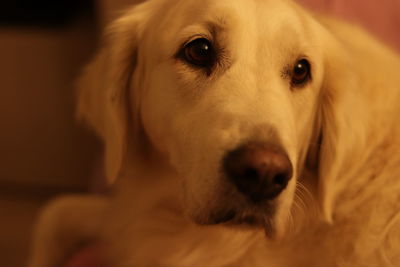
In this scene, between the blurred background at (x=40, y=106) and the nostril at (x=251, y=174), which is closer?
the nostril at (x=251, y=174)

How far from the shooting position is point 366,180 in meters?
1.30

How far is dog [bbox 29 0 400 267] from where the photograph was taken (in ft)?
3.42

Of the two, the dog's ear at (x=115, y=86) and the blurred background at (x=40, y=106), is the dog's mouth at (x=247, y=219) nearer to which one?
the dog's ear at (x=115, y=86)

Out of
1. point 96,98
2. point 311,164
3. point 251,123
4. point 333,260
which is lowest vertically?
point 333,260

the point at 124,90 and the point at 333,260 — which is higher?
the point at 124,90

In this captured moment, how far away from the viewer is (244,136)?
0.99 m

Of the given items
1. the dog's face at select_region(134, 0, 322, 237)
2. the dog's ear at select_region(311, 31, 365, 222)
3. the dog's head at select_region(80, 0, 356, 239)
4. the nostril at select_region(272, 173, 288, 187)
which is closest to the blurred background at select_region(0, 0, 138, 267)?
the dog's head at select_region(80, 0, 356, 239)

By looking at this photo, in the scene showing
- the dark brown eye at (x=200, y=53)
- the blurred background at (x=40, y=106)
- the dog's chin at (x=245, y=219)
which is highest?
the dark brown eye at (x=200, y=53)

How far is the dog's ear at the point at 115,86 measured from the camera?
52.3 inches

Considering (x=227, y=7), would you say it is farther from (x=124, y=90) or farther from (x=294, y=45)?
(x=124, y=90)

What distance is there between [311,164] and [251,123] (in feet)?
1.51

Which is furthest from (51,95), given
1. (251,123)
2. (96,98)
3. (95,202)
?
(251,123)

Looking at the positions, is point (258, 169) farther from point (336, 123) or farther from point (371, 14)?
point (371, 14)

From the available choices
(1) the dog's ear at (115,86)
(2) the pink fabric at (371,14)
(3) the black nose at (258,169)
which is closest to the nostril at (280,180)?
(3) the black nose at (258,169)
